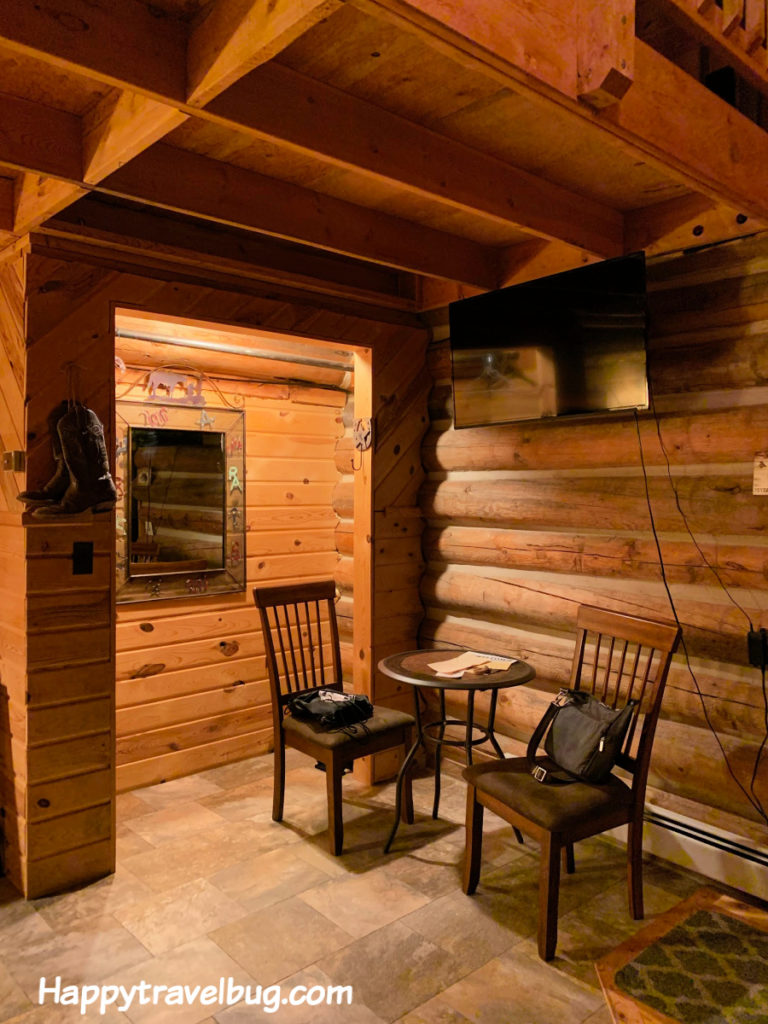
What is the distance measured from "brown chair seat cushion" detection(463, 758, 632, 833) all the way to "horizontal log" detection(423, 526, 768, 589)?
2.80ft

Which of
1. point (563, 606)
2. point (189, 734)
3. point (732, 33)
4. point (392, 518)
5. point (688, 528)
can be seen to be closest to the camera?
point (732, 33)

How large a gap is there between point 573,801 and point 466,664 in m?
0.74

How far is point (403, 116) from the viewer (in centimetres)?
221

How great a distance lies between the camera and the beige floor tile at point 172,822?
317 centimetres

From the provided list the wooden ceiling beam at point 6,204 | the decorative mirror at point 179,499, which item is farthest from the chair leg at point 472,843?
the wooden ceiling beam at point 6,204

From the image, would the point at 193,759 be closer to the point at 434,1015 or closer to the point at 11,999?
the point at 11,999

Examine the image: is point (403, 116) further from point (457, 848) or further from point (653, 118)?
point (457, 848)

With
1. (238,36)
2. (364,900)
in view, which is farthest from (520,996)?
(238,36)

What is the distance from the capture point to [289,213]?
272cm

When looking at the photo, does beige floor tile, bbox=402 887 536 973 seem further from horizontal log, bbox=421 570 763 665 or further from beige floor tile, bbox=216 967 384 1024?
horizontal log, bbox=421 570 763 665

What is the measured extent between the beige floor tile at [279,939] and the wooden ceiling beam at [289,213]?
2.42 meters

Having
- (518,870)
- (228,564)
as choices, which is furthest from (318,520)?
(518,870)

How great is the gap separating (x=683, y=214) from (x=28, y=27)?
2.27m

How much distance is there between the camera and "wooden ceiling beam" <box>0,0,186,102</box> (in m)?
1.50
